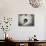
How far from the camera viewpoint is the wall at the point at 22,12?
4.43 metres

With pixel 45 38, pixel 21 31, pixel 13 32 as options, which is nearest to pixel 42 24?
pixel 45 38

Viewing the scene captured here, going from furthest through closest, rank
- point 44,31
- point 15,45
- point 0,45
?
point 44,31 → point 0,45 → point 15,45

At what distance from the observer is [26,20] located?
4469 millimetres

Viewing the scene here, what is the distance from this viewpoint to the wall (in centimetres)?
443

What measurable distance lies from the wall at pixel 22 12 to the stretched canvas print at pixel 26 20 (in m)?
0.11

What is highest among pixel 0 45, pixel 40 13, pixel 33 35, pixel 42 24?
pixel 40 13

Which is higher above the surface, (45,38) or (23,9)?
(23,9)

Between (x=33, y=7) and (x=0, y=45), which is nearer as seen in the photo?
(x=0, y=45)

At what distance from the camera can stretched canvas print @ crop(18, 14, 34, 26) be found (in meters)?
4.45

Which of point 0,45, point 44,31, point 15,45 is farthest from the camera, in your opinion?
point 44,31

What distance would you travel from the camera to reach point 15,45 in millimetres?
3699

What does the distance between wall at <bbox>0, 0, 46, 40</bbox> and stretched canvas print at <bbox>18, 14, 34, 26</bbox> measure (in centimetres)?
11

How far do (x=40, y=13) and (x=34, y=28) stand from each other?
58cm

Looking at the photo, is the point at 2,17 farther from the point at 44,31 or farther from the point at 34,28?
the point at 44,31
